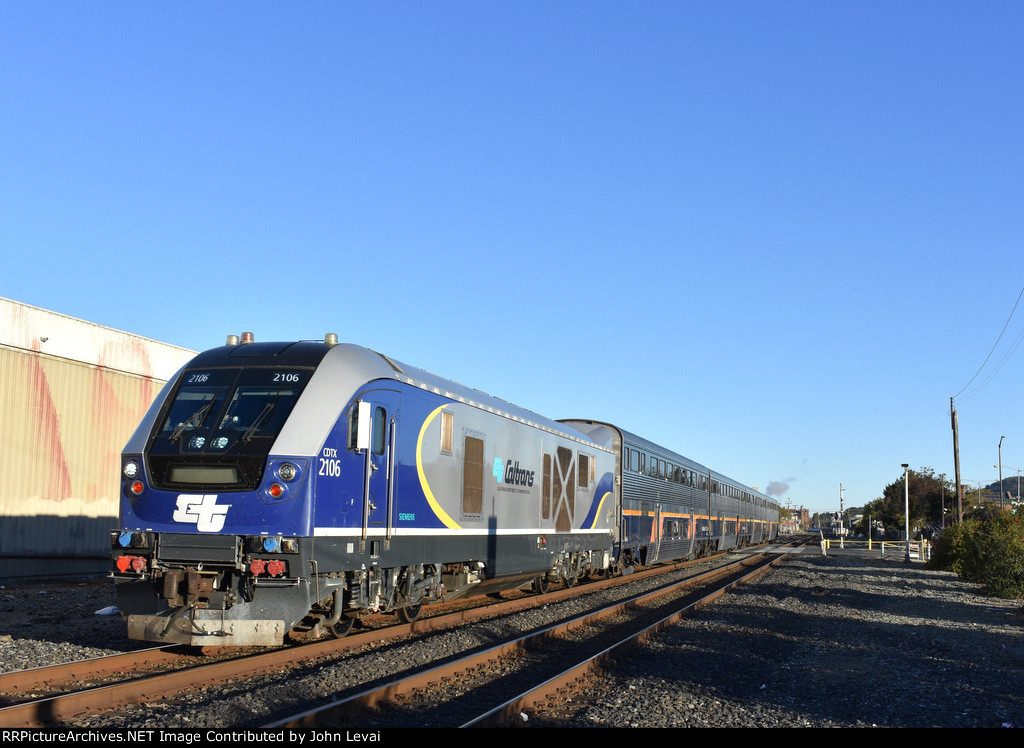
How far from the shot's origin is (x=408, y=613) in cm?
1245

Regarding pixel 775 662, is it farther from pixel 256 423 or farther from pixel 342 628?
pixel 256 423

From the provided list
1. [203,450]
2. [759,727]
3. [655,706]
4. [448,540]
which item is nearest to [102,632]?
[203,450]

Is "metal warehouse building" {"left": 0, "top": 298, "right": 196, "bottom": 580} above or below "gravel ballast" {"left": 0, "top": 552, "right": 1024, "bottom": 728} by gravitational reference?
above

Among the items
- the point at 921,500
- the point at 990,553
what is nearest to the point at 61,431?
the point at 990,553

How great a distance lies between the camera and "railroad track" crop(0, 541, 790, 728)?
669cm

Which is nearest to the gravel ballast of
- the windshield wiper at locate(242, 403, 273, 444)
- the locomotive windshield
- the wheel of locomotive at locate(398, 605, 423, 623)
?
the wheel of locomotive at locate(398, 605, 423, 623)

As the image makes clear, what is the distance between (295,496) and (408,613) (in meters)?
4.23

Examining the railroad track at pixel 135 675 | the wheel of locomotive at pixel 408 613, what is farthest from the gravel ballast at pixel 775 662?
the wheel of locomotive at pixel 408 613

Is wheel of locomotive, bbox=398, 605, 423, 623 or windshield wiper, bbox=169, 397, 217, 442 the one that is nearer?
windshield wiper, bbox=169, 397, 217, 442

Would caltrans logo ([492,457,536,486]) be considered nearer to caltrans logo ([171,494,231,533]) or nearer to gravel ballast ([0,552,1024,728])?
gravel ballast ([0,552,1024,728])

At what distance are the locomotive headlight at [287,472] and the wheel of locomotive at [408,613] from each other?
149 inches

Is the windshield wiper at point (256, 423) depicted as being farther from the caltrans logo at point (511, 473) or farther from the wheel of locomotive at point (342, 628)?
the caltrans logo at point (511, 473)

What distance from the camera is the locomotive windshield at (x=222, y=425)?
29.7 feet

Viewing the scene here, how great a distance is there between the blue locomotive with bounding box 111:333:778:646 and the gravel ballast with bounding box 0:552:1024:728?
3.68ft
